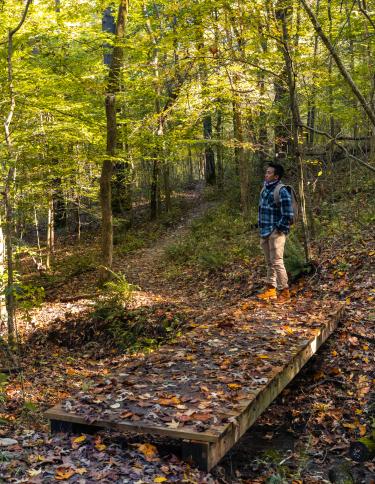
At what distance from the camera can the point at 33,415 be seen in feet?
19.8

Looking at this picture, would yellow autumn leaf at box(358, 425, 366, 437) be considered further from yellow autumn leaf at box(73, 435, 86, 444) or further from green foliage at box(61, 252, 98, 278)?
green foliage at box(61, 252, 98, 278)

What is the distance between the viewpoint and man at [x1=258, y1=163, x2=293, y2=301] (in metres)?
8.16

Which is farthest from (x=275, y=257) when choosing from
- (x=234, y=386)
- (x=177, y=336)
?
(x=234, y=386)

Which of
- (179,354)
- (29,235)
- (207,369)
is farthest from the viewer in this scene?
(29,235)

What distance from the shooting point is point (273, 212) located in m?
8.35

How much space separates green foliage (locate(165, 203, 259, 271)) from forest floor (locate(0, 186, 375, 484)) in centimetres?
46

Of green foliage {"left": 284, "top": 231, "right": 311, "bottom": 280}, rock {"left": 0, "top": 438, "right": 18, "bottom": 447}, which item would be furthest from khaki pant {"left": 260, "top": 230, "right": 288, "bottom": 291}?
rock {"left": 0, "top": 438, "right": 18, "bottom": 447}

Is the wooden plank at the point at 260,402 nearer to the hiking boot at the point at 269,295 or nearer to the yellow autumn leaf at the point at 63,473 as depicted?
the yellow autumn leaf at the point at 63,473

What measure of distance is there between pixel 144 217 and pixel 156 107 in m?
5.88

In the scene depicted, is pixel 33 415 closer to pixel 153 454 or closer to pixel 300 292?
pixel 153 454

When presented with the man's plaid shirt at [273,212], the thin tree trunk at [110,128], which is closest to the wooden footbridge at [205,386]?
the man's plaid shirt at [273,212]

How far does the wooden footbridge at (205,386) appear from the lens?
13.0 ft

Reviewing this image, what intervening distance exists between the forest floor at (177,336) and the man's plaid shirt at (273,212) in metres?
1.41

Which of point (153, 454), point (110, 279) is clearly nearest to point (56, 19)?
point (110, 279)
